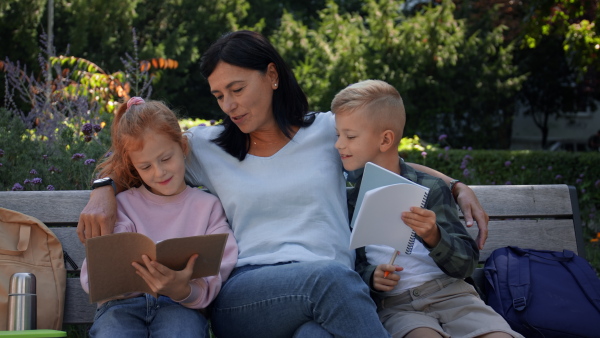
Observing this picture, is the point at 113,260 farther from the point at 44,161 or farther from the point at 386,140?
the point at 44,161

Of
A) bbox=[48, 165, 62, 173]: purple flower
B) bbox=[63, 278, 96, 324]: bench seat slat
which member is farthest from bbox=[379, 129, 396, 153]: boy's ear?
bbox=[48, 165, 62, 173]: purple flower

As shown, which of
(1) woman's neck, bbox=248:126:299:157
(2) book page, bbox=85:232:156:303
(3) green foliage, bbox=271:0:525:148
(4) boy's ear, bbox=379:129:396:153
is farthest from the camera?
(3) green foliage, bbox=271:0:525:148

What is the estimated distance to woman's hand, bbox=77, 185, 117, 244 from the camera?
2.50 m

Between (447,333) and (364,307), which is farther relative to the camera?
(447,333)

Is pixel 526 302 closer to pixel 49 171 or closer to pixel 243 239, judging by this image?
pixel 243 239

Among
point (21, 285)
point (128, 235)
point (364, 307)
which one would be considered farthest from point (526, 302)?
point (21, 285)

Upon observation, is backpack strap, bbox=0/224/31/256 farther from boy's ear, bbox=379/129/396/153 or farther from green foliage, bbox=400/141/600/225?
green foliage, bbox=400/141/600/225

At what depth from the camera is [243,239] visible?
276cm

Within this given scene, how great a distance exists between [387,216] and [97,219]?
3.29ft

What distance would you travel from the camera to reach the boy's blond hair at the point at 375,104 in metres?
2.81

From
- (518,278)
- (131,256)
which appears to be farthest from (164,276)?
(518,278)

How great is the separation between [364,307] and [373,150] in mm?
758

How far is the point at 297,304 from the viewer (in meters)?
2.37

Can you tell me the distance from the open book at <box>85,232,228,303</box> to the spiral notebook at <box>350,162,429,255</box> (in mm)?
476
